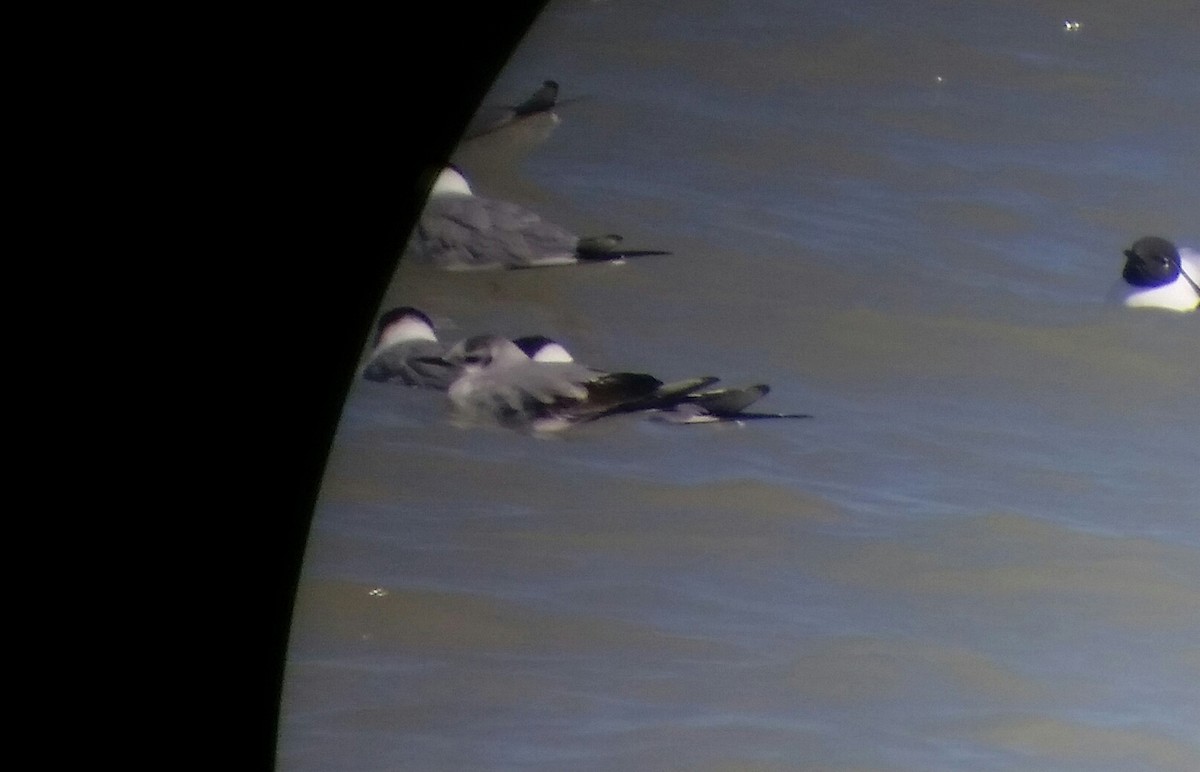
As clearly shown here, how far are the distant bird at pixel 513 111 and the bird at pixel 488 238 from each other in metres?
0.06

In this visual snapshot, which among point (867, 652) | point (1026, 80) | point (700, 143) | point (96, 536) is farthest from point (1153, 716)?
point (96, 536)

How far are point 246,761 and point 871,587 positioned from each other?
31.3 inches

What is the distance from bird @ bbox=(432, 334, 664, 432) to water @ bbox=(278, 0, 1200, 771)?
0.02 meters

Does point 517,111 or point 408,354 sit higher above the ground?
point 517,111

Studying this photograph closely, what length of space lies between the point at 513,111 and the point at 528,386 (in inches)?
13.1

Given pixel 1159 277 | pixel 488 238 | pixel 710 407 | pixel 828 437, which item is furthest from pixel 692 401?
pixel 1159 277

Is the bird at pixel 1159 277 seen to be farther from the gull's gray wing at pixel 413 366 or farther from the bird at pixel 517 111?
the gull's gray wing at pixel 413 366

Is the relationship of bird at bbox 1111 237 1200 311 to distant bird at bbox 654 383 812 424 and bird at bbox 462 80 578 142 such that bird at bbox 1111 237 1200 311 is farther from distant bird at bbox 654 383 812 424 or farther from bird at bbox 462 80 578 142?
bird at bbox 462 80 578 142

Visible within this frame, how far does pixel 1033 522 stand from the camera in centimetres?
144

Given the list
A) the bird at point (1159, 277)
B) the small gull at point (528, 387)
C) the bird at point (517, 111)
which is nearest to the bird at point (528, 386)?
the small gull at point (528, 387)

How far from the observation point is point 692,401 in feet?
4.77

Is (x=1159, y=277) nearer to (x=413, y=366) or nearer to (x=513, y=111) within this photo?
(x=513, y=111)

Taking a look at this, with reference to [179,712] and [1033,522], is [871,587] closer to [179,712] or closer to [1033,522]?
[1033,522]

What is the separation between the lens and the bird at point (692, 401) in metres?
1.45
